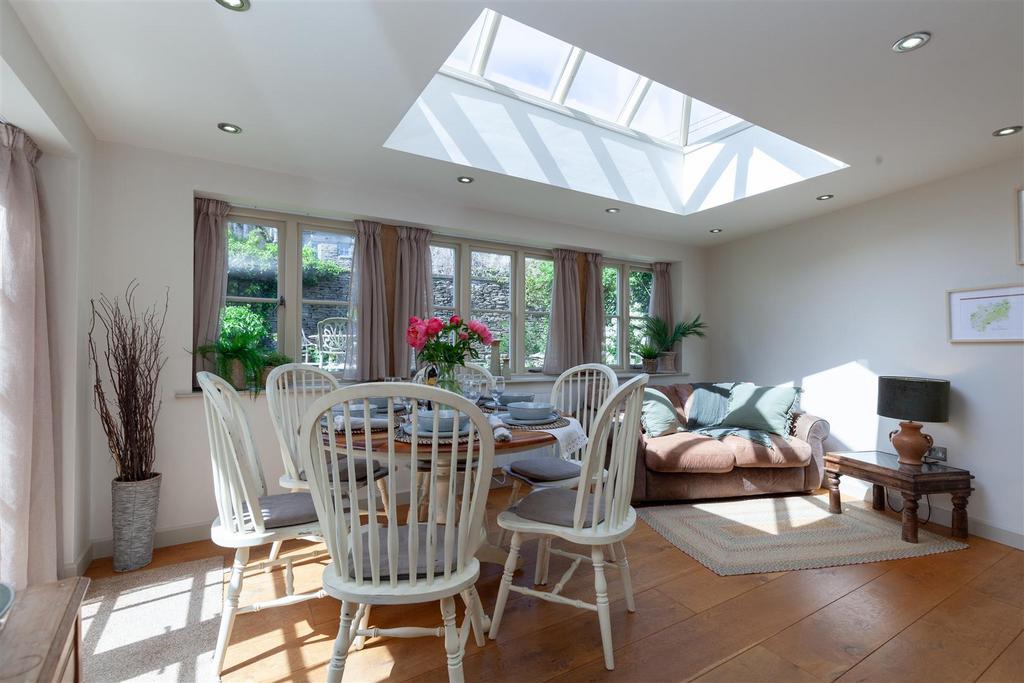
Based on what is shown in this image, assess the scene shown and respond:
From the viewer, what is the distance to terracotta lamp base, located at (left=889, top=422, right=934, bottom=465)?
123 inches

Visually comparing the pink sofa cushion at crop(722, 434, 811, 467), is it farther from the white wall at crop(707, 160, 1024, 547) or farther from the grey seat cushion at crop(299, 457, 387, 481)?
the grey seat cushion at crop(299, 457, 387, 481)

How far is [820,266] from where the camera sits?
4.28 metres

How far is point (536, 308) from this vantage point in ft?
15.6

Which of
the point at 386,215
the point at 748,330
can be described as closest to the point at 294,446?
the point at 386,215

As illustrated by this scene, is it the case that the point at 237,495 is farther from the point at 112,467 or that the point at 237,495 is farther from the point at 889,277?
the point at 889,277

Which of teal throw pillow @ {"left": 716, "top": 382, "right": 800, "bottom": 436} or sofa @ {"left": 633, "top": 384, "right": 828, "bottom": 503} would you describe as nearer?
sofa @ {"left": 633, "top": 384, "right": 828, "bottom": 503}

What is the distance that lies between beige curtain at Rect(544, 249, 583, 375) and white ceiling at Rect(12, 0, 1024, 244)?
6.87 ft

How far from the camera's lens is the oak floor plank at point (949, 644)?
1774 millimetres

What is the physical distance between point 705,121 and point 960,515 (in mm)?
3390

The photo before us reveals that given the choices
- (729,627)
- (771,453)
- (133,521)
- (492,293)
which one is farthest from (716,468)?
(133,521)

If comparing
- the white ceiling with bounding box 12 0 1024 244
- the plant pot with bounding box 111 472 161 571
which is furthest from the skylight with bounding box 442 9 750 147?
the plant pot with bounding box 111 472 161 571

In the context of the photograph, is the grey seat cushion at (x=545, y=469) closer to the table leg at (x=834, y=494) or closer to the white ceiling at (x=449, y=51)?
the white ceiling at (x=449, y=51)

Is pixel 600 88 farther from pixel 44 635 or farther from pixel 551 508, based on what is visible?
pixel 44 635

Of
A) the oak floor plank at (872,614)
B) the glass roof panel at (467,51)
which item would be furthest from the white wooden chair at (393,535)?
the glass roof panel at (467,51)
